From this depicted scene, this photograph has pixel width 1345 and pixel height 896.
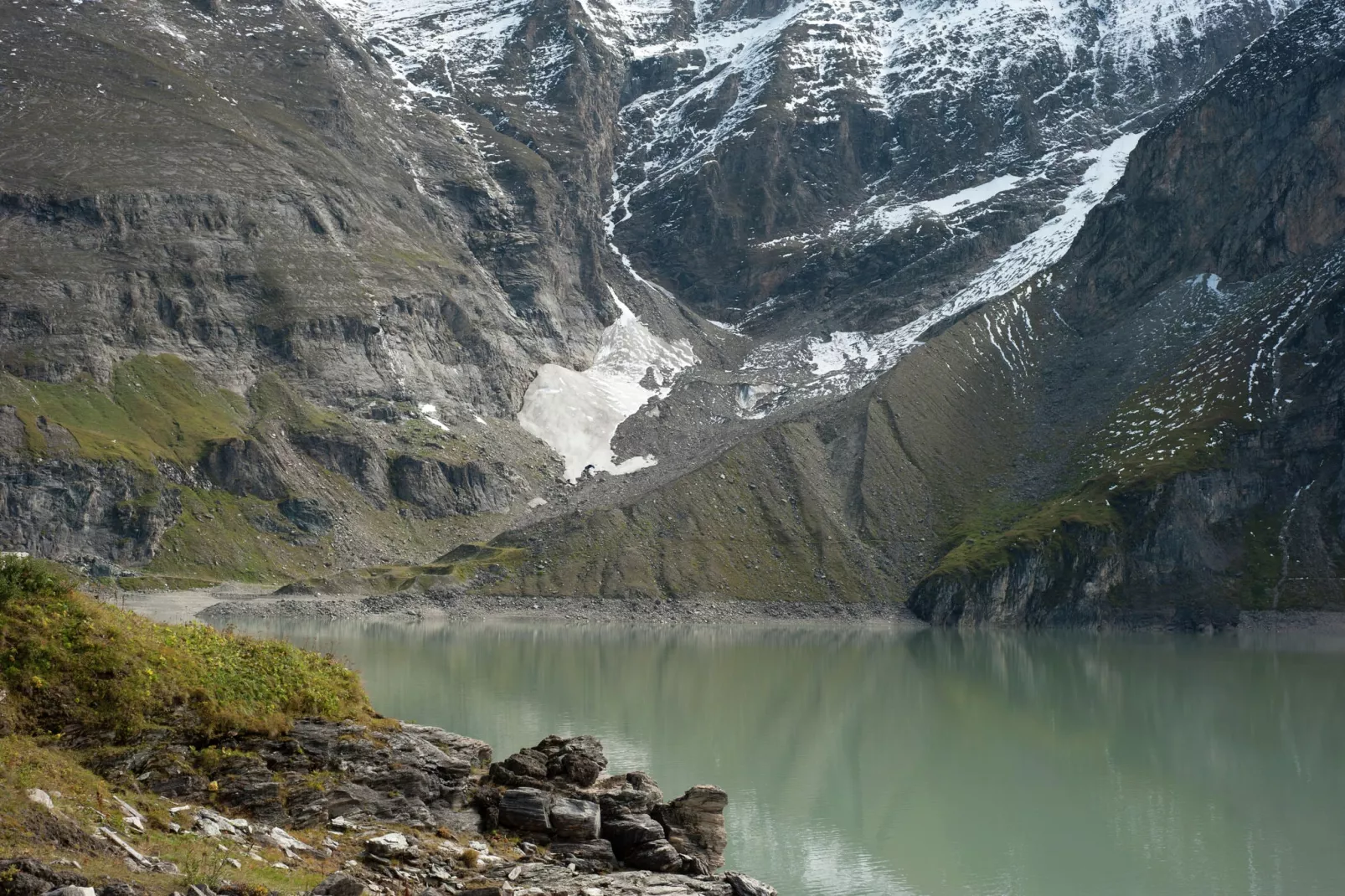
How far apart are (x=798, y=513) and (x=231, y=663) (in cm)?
16376

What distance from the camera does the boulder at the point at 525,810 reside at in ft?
90.8

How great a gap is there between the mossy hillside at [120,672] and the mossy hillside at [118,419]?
6317 inches

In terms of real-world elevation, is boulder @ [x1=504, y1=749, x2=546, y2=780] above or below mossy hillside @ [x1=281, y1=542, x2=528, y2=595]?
above

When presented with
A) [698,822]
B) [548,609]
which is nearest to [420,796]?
[698,822]

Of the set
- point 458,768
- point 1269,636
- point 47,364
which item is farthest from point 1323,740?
point 47,364

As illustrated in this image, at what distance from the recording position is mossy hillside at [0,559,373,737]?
76.3 ft

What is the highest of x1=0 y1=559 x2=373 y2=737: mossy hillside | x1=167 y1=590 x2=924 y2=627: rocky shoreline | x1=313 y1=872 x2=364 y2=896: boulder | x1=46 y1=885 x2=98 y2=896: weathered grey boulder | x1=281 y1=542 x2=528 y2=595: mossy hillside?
x1=0 y1=559 x2=373 y2=737: mossy hillside

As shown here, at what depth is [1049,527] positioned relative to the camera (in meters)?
176

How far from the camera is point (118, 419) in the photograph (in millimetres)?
187125

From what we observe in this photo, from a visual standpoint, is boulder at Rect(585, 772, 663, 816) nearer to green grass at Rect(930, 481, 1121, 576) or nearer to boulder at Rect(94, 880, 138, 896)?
boulder at Rect(94, 880, 138, 896)

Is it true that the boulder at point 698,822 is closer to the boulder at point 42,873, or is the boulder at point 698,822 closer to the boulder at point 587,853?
the boulder at point 587,853

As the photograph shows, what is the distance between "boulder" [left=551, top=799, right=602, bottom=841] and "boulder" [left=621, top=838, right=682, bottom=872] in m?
0.93

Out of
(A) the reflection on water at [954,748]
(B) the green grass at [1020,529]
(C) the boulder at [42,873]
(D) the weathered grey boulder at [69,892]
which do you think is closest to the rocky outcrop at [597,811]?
(A) the reflection on water at [954,748]

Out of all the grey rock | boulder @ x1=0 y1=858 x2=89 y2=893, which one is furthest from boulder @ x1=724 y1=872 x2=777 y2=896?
the grey rock
